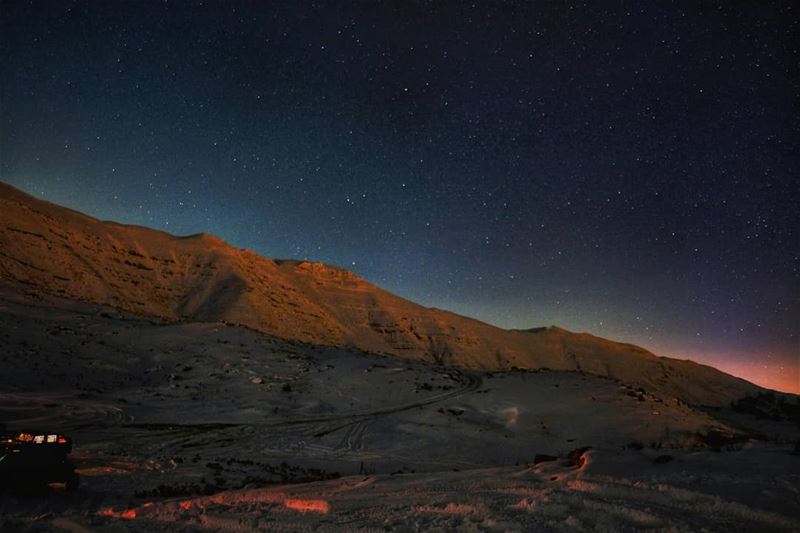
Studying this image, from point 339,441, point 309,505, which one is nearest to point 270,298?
point 339,441

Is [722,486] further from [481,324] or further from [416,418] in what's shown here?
[481,324]

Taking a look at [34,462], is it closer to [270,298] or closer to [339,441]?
[339,441]

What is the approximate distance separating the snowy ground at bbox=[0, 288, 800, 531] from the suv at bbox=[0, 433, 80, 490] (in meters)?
0.32

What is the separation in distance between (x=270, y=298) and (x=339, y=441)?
273 feet

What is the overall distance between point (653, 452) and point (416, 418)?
15.0 m

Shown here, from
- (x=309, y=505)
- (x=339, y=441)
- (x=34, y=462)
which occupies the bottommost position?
(x=339, y=441)

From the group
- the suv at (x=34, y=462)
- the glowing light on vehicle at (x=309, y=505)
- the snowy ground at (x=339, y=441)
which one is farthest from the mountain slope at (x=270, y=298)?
the glowing light on vehicle at (x=309, y=505)

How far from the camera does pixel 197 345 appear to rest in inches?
1485

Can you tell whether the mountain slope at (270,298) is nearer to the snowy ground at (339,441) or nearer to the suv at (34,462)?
the snowy ground at (339,441)

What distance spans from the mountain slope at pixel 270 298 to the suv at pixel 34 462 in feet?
159

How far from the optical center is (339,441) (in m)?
20.4

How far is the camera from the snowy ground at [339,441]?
275 inches

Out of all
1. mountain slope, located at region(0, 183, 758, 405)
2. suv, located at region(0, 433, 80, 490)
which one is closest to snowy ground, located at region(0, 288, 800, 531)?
suv, located at region(0, 433, 80, 490)

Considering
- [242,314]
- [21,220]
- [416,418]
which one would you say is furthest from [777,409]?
[21,220]
